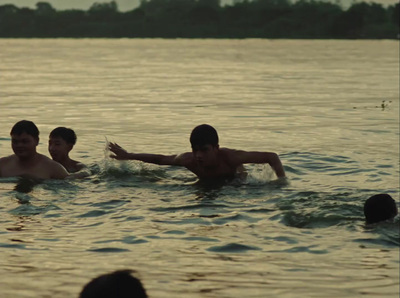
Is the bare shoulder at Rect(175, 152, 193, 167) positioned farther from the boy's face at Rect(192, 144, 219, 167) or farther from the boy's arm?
the boy's arm

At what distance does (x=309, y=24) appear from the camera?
151000mm

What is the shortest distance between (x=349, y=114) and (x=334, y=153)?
9.15 meters

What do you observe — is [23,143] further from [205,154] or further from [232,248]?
[232,248]

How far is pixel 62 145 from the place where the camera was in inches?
548

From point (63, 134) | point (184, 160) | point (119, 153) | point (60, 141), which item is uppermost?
point (63, 134)

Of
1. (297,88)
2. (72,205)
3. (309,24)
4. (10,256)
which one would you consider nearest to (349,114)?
(297,88)

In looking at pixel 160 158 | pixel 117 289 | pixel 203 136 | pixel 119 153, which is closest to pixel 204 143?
pixel 203 136

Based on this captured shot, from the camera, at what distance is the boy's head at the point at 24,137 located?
1271 centimetres

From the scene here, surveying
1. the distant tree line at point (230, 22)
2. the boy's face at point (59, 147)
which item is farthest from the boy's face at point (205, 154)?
the distant tree line at point (230, 22)

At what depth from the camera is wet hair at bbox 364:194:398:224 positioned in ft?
32.3

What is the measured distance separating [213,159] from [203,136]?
0.55m

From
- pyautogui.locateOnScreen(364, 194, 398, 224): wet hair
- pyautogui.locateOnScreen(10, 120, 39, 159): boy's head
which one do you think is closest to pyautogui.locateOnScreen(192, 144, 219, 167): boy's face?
pyautogui.locateOnScreen(10, 120, 39, 159): boy's head

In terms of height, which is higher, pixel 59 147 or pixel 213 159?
pixel 59 147

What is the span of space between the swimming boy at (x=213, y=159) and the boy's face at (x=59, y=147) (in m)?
0.86
